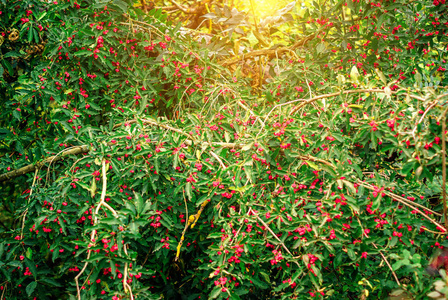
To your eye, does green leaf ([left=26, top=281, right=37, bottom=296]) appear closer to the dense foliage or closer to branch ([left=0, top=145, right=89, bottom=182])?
the dense foliage

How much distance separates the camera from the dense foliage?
5.30 ft

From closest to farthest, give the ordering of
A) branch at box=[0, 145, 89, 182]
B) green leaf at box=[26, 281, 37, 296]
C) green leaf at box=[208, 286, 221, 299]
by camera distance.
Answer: green leaf at box=[208, 286, 221, 299]
green leaf at box=[26, 281, 37, 296]
branch at box=[0, 145, 89, 182]

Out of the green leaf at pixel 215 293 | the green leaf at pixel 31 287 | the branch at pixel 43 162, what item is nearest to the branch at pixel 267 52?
the branch at pixel 43 162

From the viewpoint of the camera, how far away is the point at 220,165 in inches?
74.8

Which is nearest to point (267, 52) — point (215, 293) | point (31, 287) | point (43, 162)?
point (43, 162)

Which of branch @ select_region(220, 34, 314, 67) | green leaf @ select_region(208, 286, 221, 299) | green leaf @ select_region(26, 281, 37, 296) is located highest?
branch @ select_region(220, 34, 314, 67)

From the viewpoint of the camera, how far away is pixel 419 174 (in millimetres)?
1430

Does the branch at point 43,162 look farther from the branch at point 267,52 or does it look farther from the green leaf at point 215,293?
the branch at point 267,52

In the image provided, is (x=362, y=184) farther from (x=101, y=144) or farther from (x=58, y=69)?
(x=58, y=69)

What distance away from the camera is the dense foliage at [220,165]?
1616 millimetres

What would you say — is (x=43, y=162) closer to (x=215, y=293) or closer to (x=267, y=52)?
(x=215, y=293)

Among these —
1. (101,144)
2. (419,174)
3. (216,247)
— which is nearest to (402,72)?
(419,174)

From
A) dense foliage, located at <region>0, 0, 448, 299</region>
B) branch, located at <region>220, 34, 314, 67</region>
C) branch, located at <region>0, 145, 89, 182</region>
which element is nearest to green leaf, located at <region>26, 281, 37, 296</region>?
dense foliage, located at <region>0, 0, 448, 299</region>

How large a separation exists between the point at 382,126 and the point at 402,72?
142 centimetres
